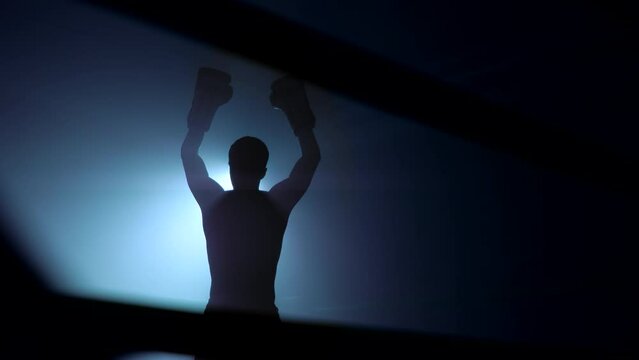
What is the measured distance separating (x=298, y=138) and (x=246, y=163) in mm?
165

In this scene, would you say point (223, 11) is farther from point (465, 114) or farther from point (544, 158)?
point (544, 158)

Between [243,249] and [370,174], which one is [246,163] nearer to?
[243,249]

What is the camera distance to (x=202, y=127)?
3.61ft

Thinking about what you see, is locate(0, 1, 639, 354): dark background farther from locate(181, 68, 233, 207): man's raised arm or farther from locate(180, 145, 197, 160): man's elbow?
locate(180, 145, 197, 160): man's elbow

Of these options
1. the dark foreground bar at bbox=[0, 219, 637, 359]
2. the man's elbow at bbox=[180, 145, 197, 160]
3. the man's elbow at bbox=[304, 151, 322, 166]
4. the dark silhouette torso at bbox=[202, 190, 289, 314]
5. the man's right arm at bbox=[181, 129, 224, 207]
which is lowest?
the dark foreground bar at bbox=[0, 219, 637, 359]

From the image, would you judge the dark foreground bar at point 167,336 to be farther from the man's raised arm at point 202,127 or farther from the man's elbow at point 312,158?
the man's elbow at point 312,158

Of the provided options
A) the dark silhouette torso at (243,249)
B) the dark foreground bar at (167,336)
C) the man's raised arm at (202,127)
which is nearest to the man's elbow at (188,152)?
the man's raised arm at (202,127)

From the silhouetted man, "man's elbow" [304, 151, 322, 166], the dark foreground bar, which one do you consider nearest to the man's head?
the silhouetted man

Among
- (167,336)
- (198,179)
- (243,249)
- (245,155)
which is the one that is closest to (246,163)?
(245,155)

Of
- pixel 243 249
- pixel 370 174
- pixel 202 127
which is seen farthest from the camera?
pixel 370 174

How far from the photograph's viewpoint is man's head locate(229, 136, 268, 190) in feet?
3.51

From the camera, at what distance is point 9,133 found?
5.39 ft

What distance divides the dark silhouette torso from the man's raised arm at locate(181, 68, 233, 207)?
0.04m

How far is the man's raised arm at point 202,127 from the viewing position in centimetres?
103
